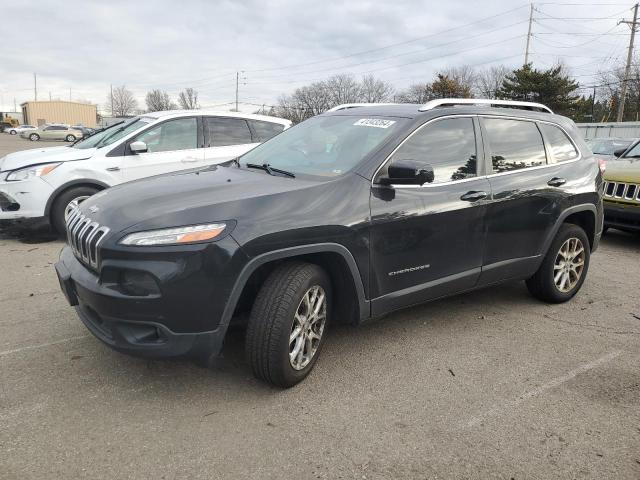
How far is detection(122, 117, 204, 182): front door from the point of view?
6805mm

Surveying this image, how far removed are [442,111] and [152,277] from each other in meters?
2.43

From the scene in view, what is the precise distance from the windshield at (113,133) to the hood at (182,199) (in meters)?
3.85

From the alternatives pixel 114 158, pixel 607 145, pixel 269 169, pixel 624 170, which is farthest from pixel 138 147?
pixel 607 145

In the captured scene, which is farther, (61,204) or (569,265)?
(61,204)

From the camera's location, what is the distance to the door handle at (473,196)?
3.79m

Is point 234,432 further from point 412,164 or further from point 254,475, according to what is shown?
point 412,164

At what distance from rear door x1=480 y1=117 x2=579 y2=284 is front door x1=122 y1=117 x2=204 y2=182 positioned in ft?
14.2

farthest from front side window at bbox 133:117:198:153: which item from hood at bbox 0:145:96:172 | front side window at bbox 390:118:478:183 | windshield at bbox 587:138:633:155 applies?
windshield at bbox 587:138:633:155

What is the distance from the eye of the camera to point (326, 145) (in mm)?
3811

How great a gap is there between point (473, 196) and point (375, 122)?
0.92 m

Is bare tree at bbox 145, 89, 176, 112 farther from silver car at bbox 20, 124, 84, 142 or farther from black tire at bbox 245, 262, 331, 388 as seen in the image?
black tire at bbox 245, 262, 331, 388

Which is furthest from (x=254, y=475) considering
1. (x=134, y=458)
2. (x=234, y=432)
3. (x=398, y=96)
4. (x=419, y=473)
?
(x=398, y=96)

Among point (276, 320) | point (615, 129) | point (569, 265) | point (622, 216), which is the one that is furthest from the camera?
point (615, 129)

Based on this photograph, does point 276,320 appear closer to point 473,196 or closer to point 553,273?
point 473,196
